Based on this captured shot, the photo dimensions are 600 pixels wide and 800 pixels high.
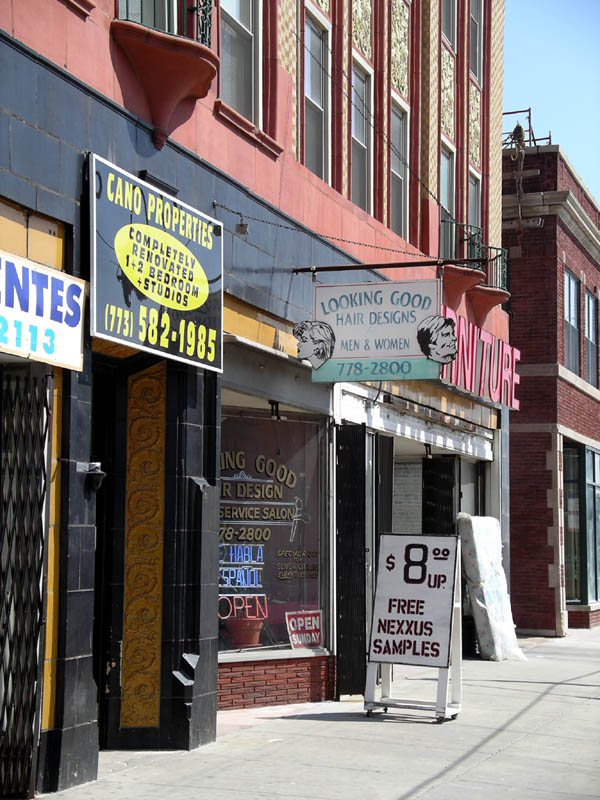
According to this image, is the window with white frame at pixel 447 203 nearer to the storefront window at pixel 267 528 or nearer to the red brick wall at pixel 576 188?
the storefront window at pixel 267 528

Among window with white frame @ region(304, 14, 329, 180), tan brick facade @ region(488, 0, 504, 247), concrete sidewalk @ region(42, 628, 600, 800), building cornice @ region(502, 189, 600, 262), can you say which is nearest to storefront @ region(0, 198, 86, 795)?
concrete sidewalk @ region(42, 628, 600, 800)

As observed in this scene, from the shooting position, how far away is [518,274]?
80.2ft

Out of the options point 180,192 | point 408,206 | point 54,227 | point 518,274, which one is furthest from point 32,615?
point 518,274

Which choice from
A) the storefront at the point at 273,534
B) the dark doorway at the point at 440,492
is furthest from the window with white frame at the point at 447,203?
the storefront at the point at 273,534

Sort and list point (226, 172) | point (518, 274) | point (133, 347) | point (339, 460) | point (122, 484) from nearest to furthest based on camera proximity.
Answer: point (133, 347), point (122, 484), point (226, 172), point (339, 460), point (518, 274)

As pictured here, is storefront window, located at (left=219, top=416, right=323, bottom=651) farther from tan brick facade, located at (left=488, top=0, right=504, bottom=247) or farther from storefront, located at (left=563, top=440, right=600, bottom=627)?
→ storefront, located at (left=563, top=440, right=600, bottom=627)

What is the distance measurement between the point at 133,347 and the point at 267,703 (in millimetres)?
4730

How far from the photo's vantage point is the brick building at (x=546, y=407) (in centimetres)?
2378

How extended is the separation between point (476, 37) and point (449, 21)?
5.43ft

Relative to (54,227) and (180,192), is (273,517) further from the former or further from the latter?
(54,227)

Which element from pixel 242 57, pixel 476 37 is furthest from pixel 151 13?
pixel 476 37

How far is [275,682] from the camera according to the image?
12.4m

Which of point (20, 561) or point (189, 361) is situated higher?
point (189, 361)

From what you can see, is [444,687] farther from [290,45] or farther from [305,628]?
[290,45]
